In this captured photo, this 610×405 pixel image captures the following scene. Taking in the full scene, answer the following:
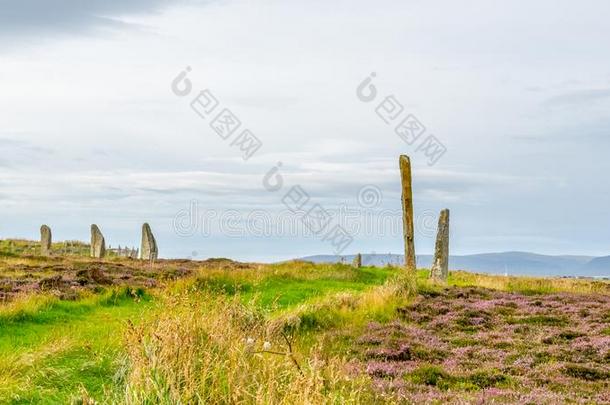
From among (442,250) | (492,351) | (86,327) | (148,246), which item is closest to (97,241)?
(148,246)

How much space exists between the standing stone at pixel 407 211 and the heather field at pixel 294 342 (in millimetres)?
2454

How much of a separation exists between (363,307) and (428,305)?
2.60 m

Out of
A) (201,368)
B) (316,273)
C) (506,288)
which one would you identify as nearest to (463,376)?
(201,368)

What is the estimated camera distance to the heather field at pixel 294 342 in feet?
29.5

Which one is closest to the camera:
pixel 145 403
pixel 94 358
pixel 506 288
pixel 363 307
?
pixel 145 403

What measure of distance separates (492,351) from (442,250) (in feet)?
45.9

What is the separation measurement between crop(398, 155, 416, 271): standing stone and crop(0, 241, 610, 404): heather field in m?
2.45

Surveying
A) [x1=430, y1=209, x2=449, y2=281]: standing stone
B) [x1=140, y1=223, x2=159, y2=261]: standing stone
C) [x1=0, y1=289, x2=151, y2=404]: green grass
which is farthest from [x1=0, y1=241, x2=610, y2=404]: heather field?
[x1=140, y1=223, x2=159, y2=261]: standing stone

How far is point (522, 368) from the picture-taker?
13.7 meters

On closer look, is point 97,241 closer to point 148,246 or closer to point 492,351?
point 148,246

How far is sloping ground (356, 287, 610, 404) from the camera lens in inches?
469

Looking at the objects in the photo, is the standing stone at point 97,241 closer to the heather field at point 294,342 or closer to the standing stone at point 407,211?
the heather field at point 294,342

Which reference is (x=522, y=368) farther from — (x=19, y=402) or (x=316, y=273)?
(x=316, y=273)

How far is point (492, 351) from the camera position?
15336mm
